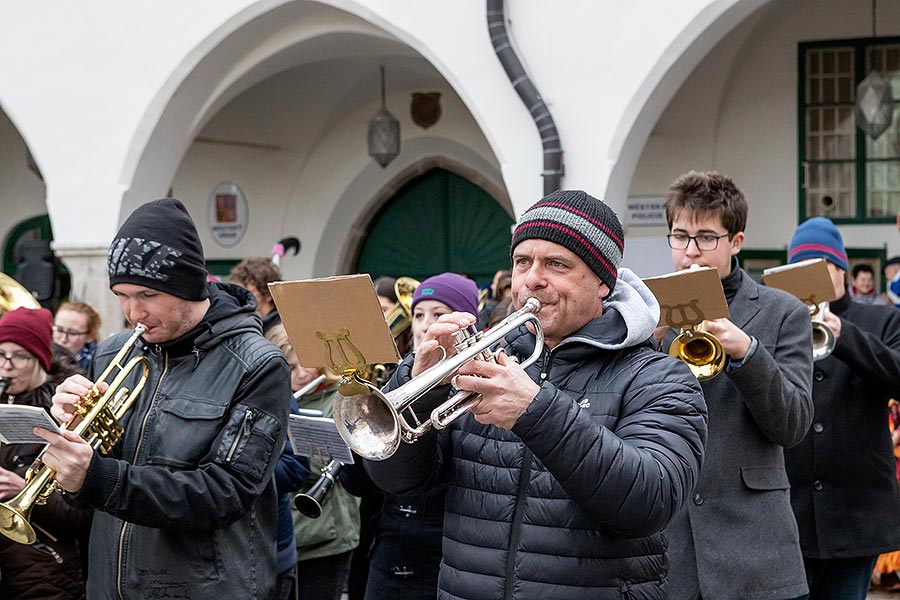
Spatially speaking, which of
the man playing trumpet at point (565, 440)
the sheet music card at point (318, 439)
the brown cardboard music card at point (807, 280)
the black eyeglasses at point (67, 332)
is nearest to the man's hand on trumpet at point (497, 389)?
the man playing trumpet at point (565, 440)

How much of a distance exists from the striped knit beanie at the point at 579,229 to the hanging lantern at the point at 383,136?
10920 mm

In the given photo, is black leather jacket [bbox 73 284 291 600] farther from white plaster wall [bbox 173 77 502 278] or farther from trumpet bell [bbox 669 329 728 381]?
white plaster wall [bbox 173 77 502 278]

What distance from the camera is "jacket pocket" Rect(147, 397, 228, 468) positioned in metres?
3.54

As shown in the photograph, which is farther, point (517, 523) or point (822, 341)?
point (822, 341)

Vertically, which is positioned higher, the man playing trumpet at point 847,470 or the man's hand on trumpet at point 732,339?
the man's hand on trumpet at point 732,339

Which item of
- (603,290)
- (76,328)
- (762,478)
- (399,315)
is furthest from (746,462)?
(76,328)

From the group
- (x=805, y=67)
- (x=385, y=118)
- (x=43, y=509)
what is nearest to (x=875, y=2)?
(x=805, y=67)

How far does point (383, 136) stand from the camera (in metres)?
13.8

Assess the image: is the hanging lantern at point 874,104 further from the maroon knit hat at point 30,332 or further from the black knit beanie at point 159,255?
the black knit beanie at point 159,255

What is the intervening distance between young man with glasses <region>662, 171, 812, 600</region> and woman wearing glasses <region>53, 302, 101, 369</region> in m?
4.99

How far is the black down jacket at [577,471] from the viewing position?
2.58 m

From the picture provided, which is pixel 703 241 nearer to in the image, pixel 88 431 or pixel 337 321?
pixel 337 321

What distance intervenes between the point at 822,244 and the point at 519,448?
289 cm

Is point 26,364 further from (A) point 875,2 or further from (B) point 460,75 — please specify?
(A) point 875,2
